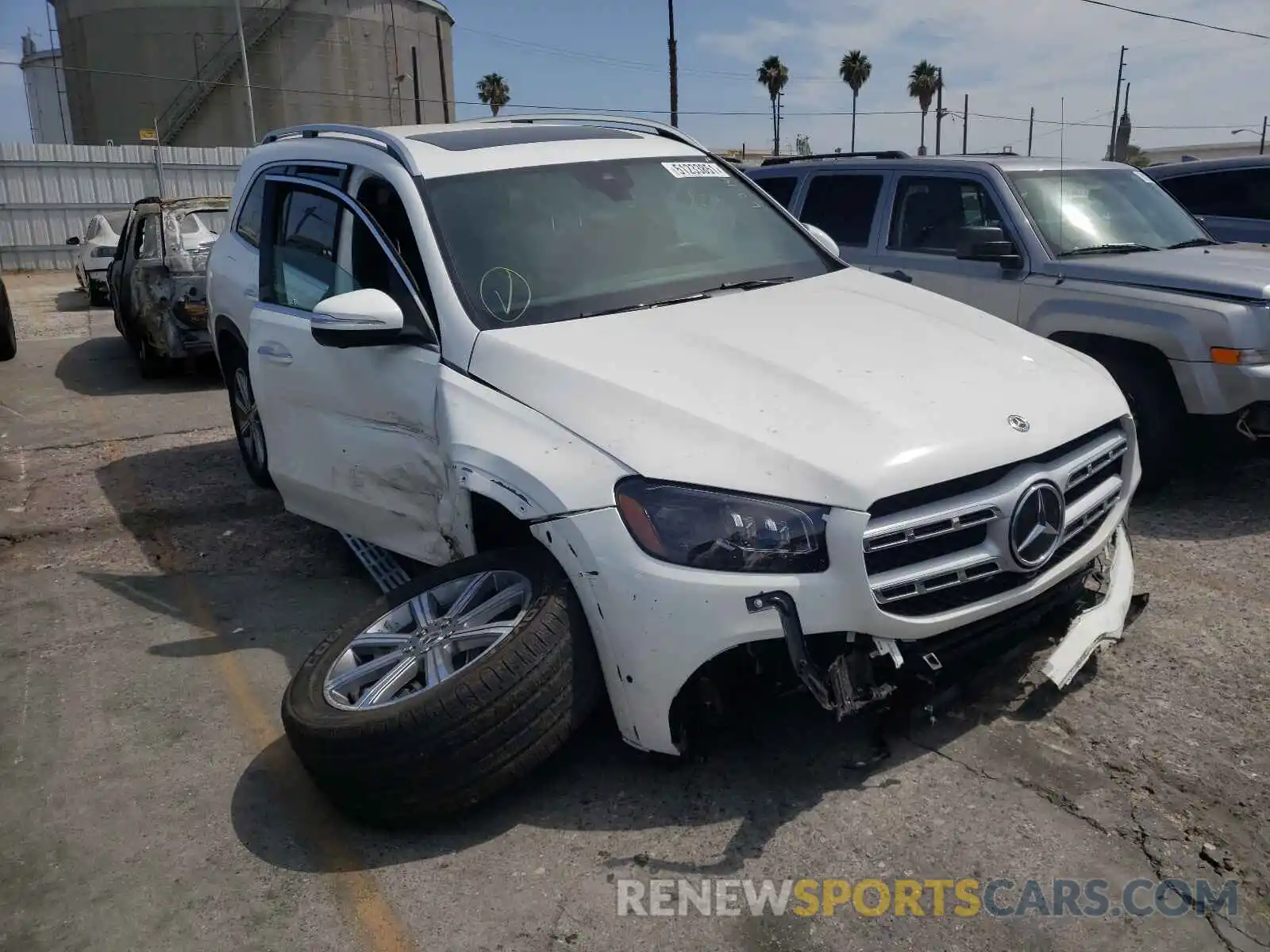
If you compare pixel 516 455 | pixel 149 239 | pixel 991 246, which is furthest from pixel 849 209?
pixel 149 239

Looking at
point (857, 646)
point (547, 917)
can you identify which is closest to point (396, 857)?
point (547, 917)

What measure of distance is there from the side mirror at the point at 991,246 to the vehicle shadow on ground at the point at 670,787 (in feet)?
11.0

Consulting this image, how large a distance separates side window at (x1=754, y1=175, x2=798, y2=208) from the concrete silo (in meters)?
35.9

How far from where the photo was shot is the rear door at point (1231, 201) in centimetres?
887

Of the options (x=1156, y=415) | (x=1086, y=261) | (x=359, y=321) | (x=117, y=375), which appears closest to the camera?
(x=359, y=321)

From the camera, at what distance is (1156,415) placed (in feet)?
17.9

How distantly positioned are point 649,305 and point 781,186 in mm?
4528

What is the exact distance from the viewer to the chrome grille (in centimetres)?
280

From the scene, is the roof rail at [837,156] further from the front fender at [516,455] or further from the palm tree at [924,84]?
the palm tree at [924,84]

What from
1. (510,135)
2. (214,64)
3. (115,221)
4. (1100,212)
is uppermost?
(214,64)

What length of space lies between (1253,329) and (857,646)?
3.49 metres

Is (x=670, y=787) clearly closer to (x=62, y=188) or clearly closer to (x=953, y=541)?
(x=953, y=541)

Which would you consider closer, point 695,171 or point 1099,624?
point 1099,624

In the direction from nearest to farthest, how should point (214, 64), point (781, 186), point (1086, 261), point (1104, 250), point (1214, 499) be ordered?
1. point (1214, 499)
2. point (1086, 261)
3. point (1104, 250)
4. point (781, 186)
5. point (214, 64)
